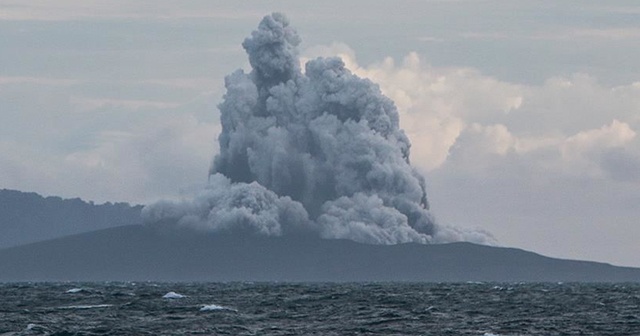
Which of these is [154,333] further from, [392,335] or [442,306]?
[442,306]

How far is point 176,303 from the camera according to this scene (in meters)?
138

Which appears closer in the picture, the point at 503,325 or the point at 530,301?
the point at 503,325

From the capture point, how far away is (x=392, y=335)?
93125mm

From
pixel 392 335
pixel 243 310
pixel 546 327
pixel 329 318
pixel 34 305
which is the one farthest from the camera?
pixel 34 305

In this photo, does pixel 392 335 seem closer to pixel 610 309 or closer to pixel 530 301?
pixel 610 309

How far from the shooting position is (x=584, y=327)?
100 metres

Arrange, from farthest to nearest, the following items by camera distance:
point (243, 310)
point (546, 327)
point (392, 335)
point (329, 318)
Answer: point (243, 310), point (329, 318), point (546, 327), point (392, 335)

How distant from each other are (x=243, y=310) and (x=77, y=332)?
105 feet

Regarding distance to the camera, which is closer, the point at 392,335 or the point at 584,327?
the point at 392,335

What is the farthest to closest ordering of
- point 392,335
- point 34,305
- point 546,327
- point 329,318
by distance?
point 34,305 < point 329,318 < point 546,327 < point 392,335

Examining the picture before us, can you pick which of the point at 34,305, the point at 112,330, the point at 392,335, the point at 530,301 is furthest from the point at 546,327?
the point at 34,305

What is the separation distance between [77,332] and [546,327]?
31984 mm

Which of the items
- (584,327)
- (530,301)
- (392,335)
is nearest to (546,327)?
(584,327)

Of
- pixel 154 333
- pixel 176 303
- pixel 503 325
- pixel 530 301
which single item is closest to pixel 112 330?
pixel 154 333
